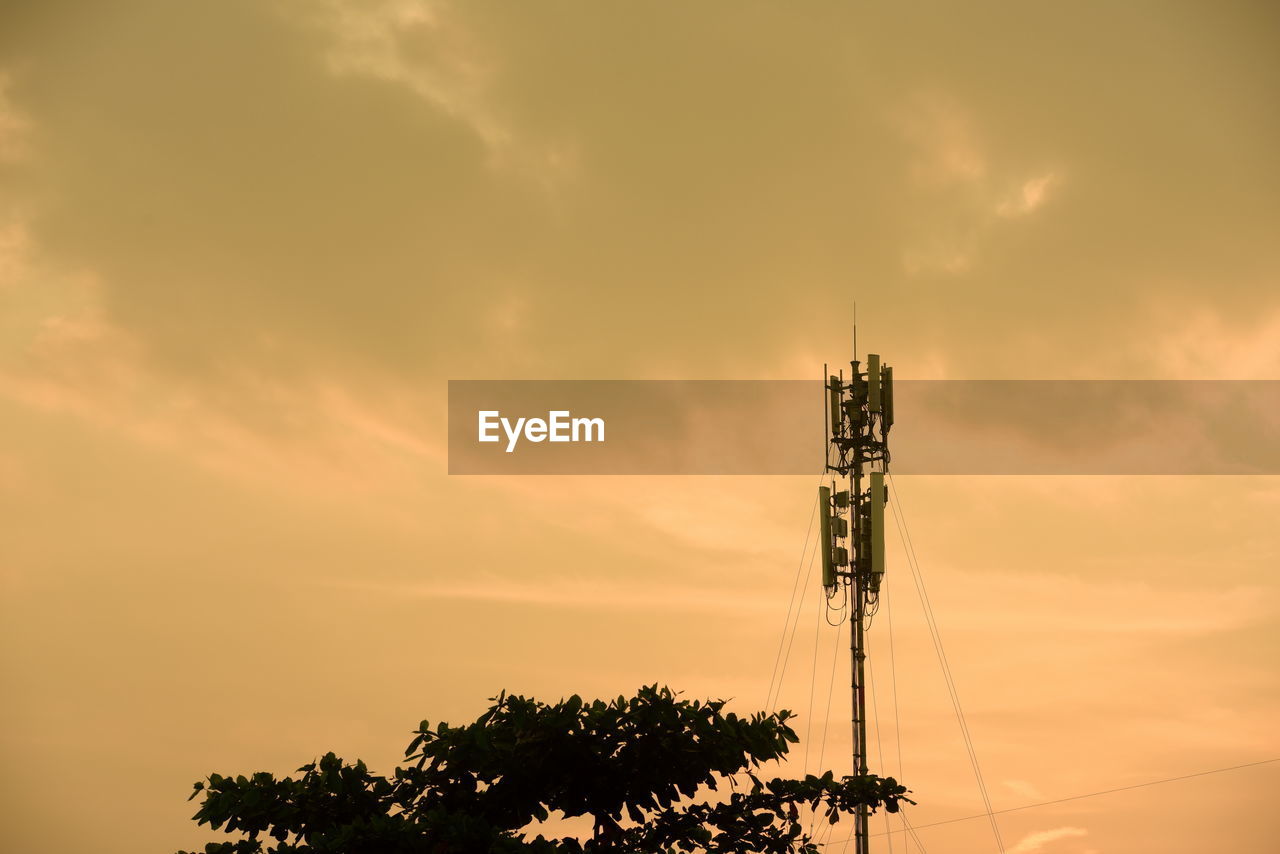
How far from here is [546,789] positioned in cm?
2097

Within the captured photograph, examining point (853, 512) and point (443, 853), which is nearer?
point (443, 853)

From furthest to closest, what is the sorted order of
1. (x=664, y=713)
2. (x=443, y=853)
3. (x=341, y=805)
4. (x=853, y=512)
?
(x=853, y=512)
(x=341, y=805)
(x=664, y=713)
(x=443, y=853)

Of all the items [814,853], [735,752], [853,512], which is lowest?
[814,853]

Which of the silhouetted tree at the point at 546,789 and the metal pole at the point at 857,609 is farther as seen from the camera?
the metal pole at the point at 857,609

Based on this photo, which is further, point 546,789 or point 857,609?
point 857,609

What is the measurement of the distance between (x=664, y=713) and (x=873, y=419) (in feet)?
51.8

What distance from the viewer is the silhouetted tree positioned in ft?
66.2

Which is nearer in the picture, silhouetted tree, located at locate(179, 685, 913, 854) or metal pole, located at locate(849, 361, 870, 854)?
silhouetted tree, located at locate(179, 685, 913, 854)

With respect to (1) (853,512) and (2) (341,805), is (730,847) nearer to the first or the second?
(2) (341,805)

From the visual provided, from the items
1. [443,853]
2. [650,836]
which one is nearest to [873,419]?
[650,836]

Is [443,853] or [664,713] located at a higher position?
[664,713]

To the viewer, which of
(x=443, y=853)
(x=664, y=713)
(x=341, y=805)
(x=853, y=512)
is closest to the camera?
(x=443, y=853)

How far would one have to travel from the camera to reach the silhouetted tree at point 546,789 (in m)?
20.2

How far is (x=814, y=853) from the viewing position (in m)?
21.5
